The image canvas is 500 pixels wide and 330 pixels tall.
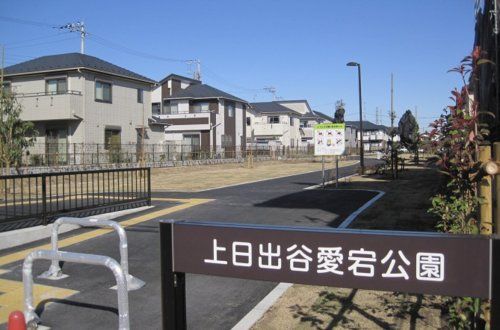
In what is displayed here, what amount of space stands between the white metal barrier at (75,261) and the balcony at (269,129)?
58879 mm

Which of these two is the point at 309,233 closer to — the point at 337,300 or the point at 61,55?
the point at 337,300

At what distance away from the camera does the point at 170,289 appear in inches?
106

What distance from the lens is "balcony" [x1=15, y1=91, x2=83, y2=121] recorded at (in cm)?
2894

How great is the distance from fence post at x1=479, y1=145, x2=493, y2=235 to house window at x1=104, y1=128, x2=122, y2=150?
2878 cm

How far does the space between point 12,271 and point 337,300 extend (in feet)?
14.9

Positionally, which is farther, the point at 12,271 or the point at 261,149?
the point at 261,149

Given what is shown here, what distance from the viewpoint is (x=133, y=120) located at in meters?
34.3

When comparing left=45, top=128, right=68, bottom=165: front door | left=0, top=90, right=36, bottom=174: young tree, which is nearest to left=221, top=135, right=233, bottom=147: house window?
left=45, top=128, right=68, bottom=165: front door

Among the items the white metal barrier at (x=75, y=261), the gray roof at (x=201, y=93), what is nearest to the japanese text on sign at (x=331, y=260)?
the white metal barrier at (x=75, y=261)

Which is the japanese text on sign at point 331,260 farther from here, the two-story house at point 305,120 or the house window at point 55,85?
the two-story house at point 305,120

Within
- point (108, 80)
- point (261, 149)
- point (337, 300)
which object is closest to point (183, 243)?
point (337, 300)

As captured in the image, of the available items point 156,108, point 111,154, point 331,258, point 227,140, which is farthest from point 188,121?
point 331,258

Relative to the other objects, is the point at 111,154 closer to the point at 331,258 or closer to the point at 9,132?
the point at 9,132

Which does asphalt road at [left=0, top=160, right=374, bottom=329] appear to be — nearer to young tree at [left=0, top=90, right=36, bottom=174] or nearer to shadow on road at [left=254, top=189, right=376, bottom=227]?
shadow on road at [left=254, top=189, right=376, bottom=227]
